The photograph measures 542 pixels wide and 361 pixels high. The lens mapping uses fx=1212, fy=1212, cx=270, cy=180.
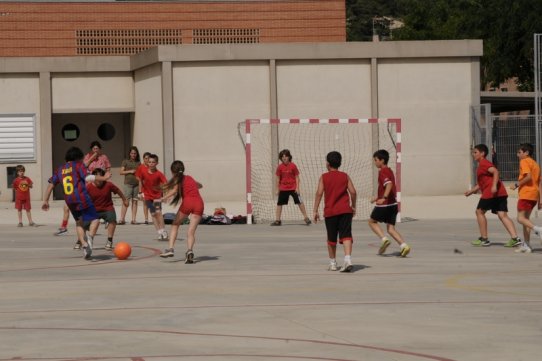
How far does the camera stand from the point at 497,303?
1309 centimetres

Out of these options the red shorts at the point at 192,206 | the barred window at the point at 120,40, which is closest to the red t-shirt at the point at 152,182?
the red shorts at the point at 192,206

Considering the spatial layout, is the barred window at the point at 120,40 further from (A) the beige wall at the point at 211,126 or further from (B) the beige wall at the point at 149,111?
(A) the beige wall at the point at 211,126

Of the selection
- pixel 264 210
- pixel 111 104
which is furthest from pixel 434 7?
pixel 264 210

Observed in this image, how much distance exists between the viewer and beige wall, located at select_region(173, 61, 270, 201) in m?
35.9

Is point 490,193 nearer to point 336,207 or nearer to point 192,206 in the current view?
point 336,207

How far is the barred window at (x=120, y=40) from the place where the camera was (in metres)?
46.8

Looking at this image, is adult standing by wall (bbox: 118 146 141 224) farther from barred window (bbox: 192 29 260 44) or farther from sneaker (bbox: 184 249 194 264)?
barred window (bbox: 192 29 260 44)

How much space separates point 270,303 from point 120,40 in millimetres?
34716

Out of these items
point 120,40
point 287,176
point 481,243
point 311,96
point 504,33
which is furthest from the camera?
point 504,33

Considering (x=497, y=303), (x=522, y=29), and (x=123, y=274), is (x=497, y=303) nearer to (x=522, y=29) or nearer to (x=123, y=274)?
(x=123, y=274)

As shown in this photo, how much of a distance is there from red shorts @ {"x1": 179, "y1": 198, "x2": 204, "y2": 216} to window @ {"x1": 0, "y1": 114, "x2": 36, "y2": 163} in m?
21.1

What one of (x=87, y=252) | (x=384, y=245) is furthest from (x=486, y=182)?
(x=87, y=252)

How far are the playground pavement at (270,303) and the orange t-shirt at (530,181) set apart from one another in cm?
93

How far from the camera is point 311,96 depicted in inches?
1427
